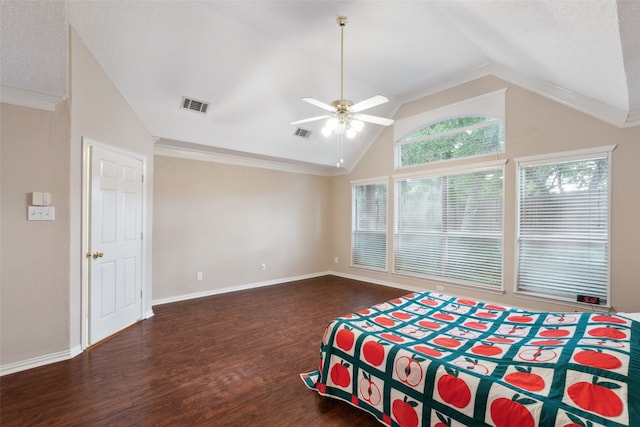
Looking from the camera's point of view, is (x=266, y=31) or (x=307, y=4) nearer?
(x=307, y=4)

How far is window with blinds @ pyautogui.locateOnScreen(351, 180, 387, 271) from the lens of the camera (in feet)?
19.6

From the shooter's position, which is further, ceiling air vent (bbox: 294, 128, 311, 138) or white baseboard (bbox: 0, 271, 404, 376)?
ceiling air vent (bbox: 294, 128, 311, 138)

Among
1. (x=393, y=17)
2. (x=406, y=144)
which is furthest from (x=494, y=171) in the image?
(x=393, y=17)

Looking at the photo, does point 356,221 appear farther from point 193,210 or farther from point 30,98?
point 30,98

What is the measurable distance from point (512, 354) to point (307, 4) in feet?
11.7

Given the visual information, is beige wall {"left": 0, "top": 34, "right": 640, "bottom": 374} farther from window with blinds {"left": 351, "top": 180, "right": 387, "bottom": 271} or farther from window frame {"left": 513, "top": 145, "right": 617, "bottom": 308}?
window with blinds {"left": 351, "top": 180, "right": 387, "bottom": 271}

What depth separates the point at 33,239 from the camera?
8.58 feet

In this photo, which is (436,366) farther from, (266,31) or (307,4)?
(266,31)

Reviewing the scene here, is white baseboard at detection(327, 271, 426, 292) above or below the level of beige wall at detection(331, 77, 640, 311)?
below

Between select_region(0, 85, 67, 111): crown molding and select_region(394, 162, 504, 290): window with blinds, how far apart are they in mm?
5026

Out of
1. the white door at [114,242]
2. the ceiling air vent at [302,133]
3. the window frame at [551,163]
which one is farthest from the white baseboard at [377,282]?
the white door at [114,242]

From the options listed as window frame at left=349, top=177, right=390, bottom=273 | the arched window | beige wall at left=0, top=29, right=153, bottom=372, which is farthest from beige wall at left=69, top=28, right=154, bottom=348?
the arched window

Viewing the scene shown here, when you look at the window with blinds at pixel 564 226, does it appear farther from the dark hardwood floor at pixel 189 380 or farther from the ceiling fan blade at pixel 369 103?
the dark hardwood floor at pixel 189 380

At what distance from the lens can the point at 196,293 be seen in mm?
4926
